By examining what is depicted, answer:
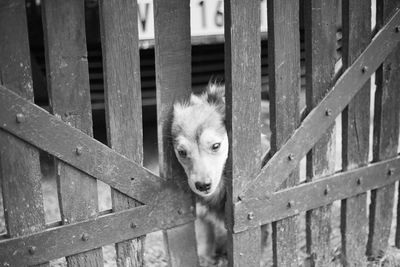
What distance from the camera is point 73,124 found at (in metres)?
2.53

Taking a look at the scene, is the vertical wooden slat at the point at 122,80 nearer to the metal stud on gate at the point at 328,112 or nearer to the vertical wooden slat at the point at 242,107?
the vertical wooden slat at the point at 242,107

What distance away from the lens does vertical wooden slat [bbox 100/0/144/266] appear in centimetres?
253

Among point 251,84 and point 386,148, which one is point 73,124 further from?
point 386,148

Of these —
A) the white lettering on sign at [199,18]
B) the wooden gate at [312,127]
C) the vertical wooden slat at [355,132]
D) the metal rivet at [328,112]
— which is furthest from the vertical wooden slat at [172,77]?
the white lettering on sign at [199,18]

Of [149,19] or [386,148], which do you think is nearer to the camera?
[386,148]

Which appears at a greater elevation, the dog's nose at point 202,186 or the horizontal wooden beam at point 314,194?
the dog's nose at point 202,186

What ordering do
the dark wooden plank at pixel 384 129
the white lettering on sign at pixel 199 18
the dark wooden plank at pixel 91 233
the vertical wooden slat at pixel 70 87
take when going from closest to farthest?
the vertical wooden slat at pixel 70 87 → the dark wooden plank at pixel 91 233 → the dark wooden plank at pixel 384 129 → the white lettering on sign at pixel 199 18

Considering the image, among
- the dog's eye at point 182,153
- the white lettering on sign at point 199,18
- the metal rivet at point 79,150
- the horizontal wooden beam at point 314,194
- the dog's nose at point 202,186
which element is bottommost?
the horizontal wooden beam at point 314,194

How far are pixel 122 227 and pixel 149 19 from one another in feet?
7.21

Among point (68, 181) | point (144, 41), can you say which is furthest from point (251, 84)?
point (144, 41)

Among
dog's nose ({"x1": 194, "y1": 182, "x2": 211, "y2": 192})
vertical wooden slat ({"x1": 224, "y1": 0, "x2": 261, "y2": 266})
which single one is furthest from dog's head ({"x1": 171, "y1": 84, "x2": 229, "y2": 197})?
vertical wooden slat ({"x1": 224, "y1": 0, "x2": 261, "y2": 266})

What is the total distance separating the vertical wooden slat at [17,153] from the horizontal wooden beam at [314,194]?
1.18m

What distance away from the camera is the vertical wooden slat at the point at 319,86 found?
3.09 metres

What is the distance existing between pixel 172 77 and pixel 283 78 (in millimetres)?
699
